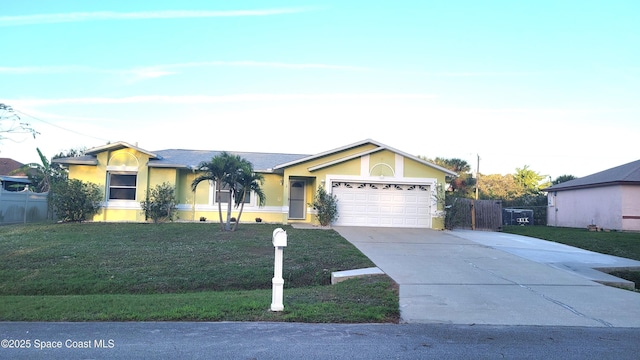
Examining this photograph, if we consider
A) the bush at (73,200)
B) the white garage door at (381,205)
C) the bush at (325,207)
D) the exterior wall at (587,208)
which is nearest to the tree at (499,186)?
the exterior wall at (587,208)

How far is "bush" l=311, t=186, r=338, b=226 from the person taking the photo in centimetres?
1983

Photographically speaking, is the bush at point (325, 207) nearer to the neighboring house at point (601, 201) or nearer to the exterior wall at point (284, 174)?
the exterior wall at point (284, 174)

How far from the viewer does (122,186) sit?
21.2 m

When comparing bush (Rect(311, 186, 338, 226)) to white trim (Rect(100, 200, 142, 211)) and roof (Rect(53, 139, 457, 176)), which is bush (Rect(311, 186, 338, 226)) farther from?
white trim (Rect(100, 200, 142, 211))

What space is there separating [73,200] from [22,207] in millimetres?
3823

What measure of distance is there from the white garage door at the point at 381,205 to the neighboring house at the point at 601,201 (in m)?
11.5

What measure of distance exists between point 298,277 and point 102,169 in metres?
14.6

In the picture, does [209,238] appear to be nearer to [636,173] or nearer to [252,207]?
[252,207]

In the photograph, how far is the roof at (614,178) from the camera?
933 inches

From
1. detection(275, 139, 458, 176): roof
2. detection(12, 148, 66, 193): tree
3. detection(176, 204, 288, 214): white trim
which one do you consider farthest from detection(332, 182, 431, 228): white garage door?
detection(12, 148, 66, 193): tree

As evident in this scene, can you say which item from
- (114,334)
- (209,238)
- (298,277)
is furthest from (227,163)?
(114,334)

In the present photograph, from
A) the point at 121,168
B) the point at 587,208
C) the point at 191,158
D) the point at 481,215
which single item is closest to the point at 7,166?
the point at 121,168

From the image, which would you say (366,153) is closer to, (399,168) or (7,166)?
(399,168)

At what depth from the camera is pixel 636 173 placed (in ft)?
79.7
